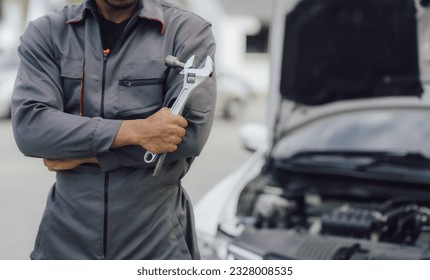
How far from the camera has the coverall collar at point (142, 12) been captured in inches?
73.8

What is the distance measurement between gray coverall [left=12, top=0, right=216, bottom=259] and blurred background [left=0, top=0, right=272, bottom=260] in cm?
58

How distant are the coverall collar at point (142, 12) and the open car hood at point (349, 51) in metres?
1.67

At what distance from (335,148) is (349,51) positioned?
0.55 m

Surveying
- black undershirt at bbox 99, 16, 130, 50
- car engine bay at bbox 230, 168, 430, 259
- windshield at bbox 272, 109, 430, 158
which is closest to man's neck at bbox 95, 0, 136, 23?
black undershirt at bbox 99, 16, 130, 50

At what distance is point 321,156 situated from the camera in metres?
3.77

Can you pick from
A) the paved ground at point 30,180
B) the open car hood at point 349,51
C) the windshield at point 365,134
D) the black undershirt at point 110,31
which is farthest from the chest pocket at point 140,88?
the windshield at point 365,134

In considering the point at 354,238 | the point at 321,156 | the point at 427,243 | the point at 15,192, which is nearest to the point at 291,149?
the point at 321,156

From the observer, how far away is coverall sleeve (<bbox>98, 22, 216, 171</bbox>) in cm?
184

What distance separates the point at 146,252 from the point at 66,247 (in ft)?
0.73

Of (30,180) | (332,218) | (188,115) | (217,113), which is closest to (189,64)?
(188,115)

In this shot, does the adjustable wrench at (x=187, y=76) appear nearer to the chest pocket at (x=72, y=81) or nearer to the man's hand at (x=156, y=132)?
the man's hand at (x=156, y=132)

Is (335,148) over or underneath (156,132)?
underneath

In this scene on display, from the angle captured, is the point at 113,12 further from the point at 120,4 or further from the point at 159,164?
the point at 159,164

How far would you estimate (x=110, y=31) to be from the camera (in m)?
1.94
